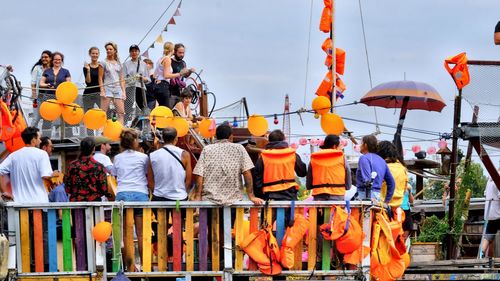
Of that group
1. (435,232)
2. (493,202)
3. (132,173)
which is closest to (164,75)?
(435,232)

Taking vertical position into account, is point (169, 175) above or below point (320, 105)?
below

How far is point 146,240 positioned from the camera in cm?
1422

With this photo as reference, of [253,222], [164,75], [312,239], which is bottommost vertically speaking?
[312,239]

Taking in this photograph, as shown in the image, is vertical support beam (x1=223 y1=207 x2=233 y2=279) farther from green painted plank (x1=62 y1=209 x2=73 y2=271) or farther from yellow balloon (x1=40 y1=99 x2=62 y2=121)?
yellow balloon (x1=40 y1=99 x2=62 y2=121)

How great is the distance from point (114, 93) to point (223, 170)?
268 inches

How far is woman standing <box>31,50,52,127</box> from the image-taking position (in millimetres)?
20266

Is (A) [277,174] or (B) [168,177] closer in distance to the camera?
(B) [168,177]

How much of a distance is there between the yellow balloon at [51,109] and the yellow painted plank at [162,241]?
5.11 metres

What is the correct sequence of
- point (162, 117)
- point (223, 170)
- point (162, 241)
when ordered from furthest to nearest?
point (162, 117) < point (223, 170) < point (162, 241)

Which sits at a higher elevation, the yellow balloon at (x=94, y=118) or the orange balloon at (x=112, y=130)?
the yellow balloon at (x=94, y=118)

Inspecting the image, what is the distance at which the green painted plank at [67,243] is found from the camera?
46.5ft

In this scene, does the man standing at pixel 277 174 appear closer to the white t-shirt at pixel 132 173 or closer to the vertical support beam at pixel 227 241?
the vertical support beam at pixel 227 241

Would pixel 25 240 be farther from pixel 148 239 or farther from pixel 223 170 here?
pixel 223 170

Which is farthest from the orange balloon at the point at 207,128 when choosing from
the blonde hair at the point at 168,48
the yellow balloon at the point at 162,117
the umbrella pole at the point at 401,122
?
the umbrella pole at the point at 401,122
